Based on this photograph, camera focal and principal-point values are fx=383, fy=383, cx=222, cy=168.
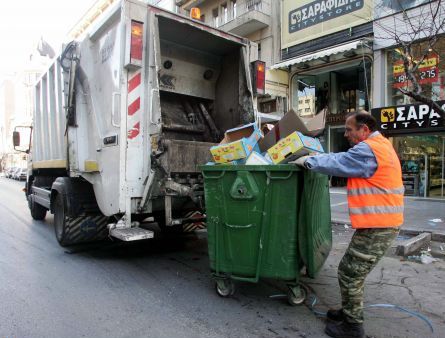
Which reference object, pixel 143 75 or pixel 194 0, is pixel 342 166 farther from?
pixel 194 0

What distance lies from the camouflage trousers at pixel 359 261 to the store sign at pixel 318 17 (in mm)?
11596

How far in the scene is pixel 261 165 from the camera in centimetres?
316

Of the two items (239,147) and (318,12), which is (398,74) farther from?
(239,147)

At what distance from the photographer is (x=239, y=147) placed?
138 inches

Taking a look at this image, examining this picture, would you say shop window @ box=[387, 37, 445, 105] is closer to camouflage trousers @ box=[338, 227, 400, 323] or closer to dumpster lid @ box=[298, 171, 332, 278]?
dumpster lid @ box=[298, 171, 332, 278]

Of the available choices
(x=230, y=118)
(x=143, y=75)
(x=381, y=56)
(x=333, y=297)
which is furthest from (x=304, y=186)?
(x=381, y=56)

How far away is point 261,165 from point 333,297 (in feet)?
4.75

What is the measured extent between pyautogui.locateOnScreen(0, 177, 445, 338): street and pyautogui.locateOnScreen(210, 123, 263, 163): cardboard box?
4.27 feet

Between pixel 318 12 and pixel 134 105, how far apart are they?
11830 millimetres

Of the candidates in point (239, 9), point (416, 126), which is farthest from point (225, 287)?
point (239, 9)

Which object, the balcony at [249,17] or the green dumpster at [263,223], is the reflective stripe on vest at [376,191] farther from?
the balcony at [249,17]

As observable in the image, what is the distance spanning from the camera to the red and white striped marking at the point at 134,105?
13.5ft

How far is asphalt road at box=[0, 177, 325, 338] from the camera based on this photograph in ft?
9.64

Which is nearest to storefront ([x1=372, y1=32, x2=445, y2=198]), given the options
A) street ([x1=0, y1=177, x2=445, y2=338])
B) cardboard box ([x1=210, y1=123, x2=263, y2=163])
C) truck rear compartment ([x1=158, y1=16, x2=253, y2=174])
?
street ([x1=0, y1=177, x2=445, y2=338])
